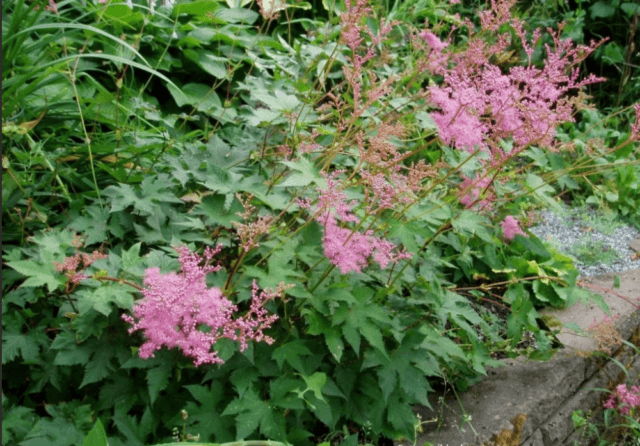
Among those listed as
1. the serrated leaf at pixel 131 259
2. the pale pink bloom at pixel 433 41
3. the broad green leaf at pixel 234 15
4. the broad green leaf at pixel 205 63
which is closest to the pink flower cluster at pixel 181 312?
the serrated leaf at pixel 131 259

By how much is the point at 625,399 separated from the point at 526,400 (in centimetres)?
50

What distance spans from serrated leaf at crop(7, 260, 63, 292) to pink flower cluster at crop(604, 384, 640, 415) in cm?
212

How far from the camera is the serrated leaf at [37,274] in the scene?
144 centimetres

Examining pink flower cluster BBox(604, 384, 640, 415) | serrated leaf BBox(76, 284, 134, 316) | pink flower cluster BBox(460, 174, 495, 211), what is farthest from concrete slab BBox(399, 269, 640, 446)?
serrated leaf BBox(76, 284, 134, 316)

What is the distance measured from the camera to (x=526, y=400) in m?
2.15

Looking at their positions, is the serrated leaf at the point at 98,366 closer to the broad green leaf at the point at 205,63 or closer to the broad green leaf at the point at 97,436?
the broad green leaf at the point at 97,436

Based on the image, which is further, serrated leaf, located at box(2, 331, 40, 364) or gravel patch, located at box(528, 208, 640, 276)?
gravel patch, located at box(528, 208, 640, 276)

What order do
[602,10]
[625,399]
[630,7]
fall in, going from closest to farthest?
1. [625,399]
2. [630,7]
3. [602,10]

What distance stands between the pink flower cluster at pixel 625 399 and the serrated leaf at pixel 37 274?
6.96ft

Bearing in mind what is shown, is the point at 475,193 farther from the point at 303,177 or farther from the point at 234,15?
the point at 234,15

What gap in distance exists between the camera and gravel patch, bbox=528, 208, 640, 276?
326 cm

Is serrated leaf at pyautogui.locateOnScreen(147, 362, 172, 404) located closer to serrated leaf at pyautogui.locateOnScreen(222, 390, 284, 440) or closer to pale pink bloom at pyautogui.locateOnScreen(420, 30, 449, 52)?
serrated leaf at pyautogui.locateOnScreen(222, 390, 284, 440)

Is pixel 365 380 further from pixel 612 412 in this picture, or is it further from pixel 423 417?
pixel 612 412

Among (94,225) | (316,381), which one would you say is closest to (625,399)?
(316,381)
